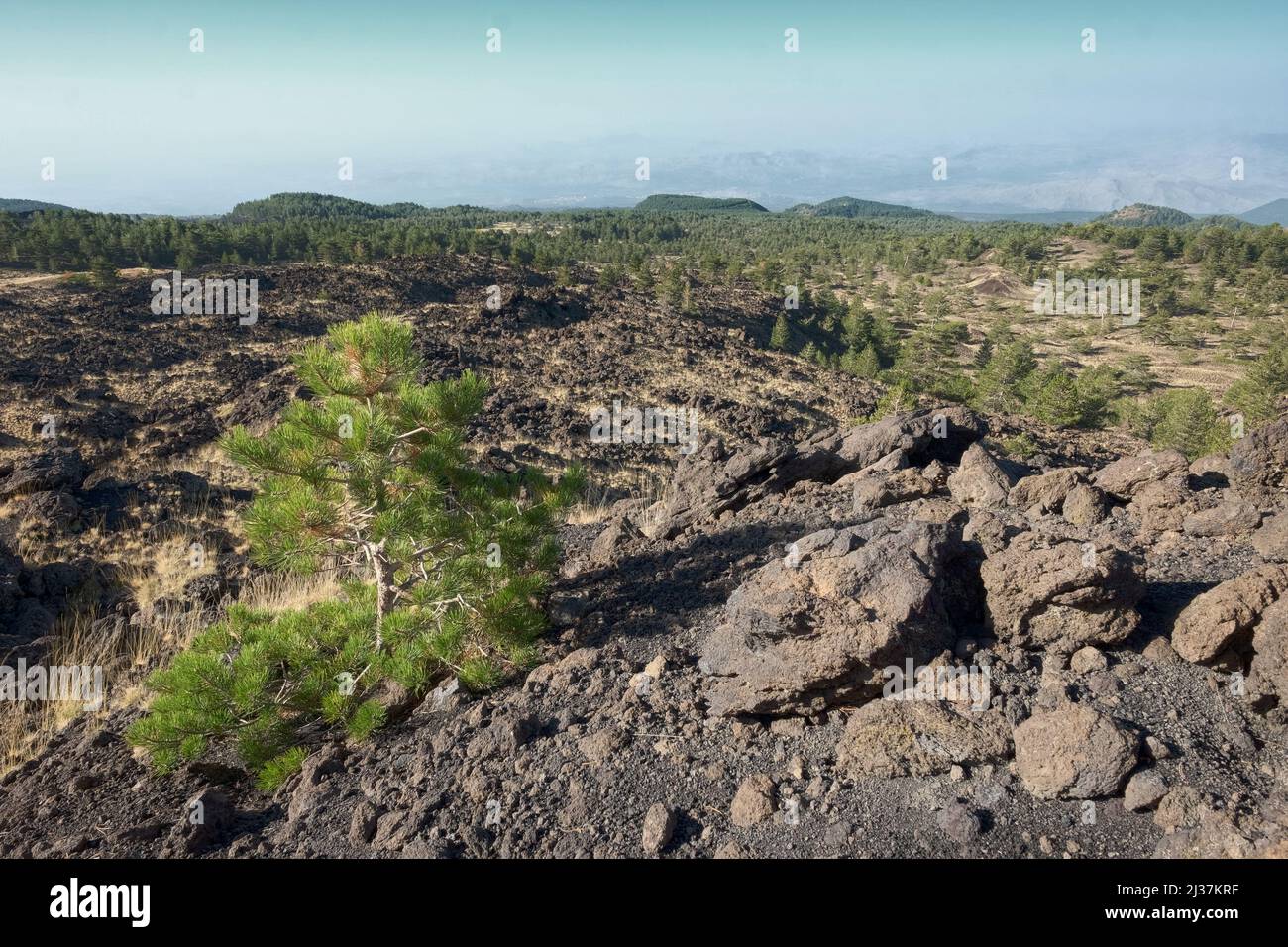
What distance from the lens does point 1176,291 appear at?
4825cm

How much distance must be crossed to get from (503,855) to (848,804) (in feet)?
5.45

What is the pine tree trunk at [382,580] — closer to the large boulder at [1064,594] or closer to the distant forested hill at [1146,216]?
the large boulder at [1064,594]

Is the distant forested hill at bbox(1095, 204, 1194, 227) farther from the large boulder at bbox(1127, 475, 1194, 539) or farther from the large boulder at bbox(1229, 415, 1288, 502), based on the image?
the large boulder at bbox(1127, 475, 1194, 539)

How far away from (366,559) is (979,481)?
221 inches

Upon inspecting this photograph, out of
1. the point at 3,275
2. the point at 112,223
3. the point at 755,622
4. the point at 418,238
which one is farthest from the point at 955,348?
the point at 112,223

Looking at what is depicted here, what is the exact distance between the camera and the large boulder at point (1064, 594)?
3740 millimetres

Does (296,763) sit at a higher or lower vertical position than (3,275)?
lower

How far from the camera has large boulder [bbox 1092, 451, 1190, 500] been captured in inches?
238

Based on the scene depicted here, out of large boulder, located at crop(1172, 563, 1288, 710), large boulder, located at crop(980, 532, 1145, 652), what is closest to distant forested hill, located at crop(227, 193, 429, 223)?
large boulder, located at crop(980, 532, 1145, 652)

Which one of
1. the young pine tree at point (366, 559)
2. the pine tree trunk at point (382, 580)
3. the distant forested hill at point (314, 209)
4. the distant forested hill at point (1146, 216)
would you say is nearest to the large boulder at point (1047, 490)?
the young pine tree at point (366, 559)

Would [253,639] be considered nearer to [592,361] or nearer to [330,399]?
[330,399]

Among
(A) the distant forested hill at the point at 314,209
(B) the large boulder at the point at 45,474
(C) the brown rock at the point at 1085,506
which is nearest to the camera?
(C) the brown rock at the point at 1085,506

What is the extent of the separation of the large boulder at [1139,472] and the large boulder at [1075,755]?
12.5ft

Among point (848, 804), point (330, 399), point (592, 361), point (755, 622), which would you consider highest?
point (592, 361)
